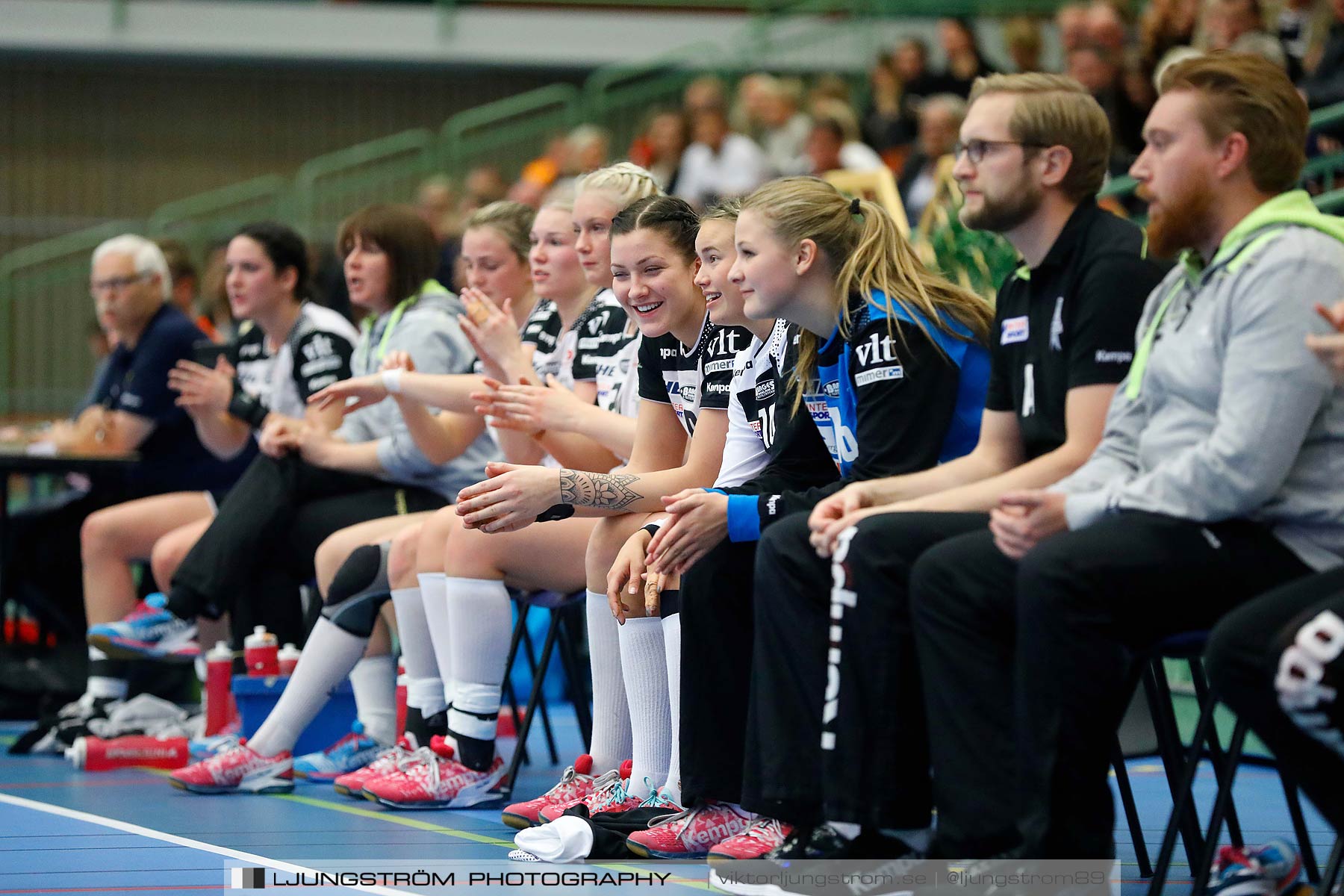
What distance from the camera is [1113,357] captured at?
2.86 m

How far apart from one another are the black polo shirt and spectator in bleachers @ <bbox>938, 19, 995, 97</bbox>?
7210 millimetres

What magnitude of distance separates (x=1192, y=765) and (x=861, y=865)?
0.60 meters

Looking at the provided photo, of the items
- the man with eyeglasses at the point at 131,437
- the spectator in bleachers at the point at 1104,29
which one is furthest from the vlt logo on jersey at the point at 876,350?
the spectator in bleachers at the point at 1104,29

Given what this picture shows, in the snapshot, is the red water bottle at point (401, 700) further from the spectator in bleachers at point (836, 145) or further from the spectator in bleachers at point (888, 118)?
the spectator in bleachers at point (888, 118)

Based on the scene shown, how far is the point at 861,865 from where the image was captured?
9.37 ft

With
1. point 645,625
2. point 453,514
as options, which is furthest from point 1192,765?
point 453,514

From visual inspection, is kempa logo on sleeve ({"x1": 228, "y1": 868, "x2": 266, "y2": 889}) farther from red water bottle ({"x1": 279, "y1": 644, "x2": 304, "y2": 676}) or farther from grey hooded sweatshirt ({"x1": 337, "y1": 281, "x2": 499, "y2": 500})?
grey hooded sweatshirt ({"x1": 337, "y1": 281, "x2": 499, "y2": 500})

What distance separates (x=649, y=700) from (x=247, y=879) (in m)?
0.96

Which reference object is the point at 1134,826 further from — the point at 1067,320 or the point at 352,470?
the point at 352,470

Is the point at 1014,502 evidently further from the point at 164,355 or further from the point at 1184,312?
the point at 164,355

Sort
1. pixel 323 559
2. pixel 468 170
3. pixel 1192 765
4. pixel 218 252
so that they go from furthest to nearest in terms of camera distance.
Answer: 1. pixel 468 170
2. pixel 218 252
3. pixel 323 559
4. pixel 1192 765

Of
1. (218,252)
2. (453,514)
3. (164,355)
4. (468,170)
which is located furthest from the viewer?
(468,170)

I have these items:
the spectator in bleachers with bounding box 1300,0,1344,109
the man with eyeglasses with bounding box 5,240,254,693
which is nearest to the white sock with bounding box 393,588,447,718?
the man with eyeglasses with bounding box 5,240,254,693

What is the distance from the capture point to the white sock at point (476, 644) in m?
4.18
